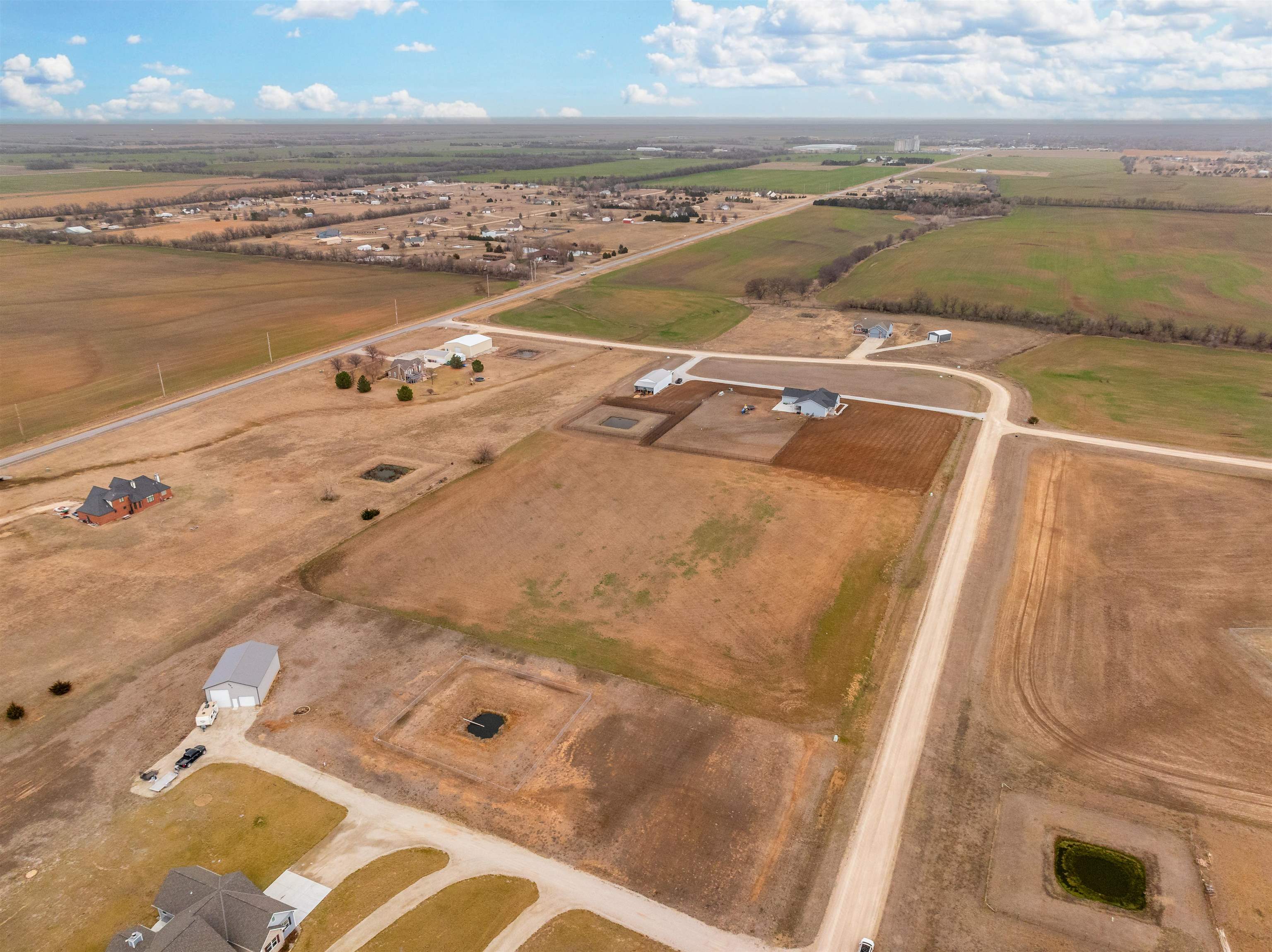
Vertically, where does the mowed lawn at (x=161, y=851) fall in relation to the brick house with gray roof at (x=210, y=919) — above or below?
below

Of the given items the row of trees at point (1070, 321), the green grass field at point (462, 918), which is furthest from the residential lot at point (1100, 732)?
the row of trees at point (1070, 321)

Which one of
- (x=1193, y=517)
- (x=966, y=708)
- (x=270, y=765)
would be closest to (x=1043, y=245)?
(x=1193, y=517)

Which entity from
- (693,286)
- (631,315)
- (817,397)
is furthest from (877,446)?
(693,286)

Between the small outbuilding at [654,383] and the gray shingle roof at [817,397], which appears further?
the small outbuilding at [654,383]

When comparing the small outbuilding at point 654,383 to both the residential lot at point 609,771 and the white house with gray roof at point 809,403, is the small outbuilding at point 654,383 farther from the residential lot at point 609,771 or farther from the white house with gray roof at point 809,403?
the residential lot at point 609,771

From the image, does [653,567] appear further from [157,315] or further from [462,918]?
[157,315]

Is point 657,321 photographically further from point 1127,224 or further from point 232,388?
point 1127,224

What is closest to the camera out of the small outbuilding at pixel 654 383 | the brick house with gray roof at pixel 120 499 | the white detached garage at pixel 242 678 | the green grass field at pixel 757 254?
the white detached garage at pixel 242 678
